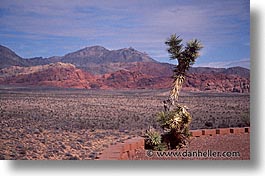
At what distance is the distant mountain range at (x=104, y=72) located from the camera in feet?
18.0

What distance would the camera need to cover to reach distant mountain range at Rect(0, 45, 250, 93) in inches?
216

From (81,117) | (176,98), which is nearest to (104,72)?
(81,117)

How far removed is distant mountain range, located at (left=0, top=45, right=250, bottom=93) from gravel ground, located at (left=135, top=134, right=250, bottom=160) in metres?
0.51

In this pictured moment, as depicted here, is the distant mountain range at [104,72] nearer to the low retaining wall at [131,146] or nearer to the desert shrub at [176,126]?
the desert shrub at [176,126]

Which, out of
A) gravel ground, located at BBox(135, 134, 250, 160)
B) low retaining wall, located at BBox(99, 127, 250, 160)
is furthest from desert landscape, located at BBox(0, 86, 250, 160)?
gravel ground, located at BBox(135, 134, 250, 160)

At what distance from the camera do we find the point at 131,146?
5.43 meters

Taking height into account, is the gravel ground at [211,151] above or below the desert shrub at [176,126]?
below

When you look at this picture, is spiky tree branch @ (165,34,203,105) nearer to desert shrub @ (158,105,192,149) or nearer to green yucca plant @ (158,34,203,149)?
green yucca plant @ (158,34,203,149)

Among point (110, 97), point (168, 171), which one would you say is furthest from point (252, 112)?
point (110, 97)

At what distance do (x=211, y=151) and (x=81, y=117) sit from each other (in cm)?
138

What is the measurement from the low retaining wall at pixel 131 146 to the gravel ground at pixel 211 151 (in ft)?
0.15

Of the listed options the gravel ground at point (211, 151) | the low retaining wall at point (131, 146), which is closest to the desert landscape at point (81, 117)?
the low retaining wall at point (131, 146)
